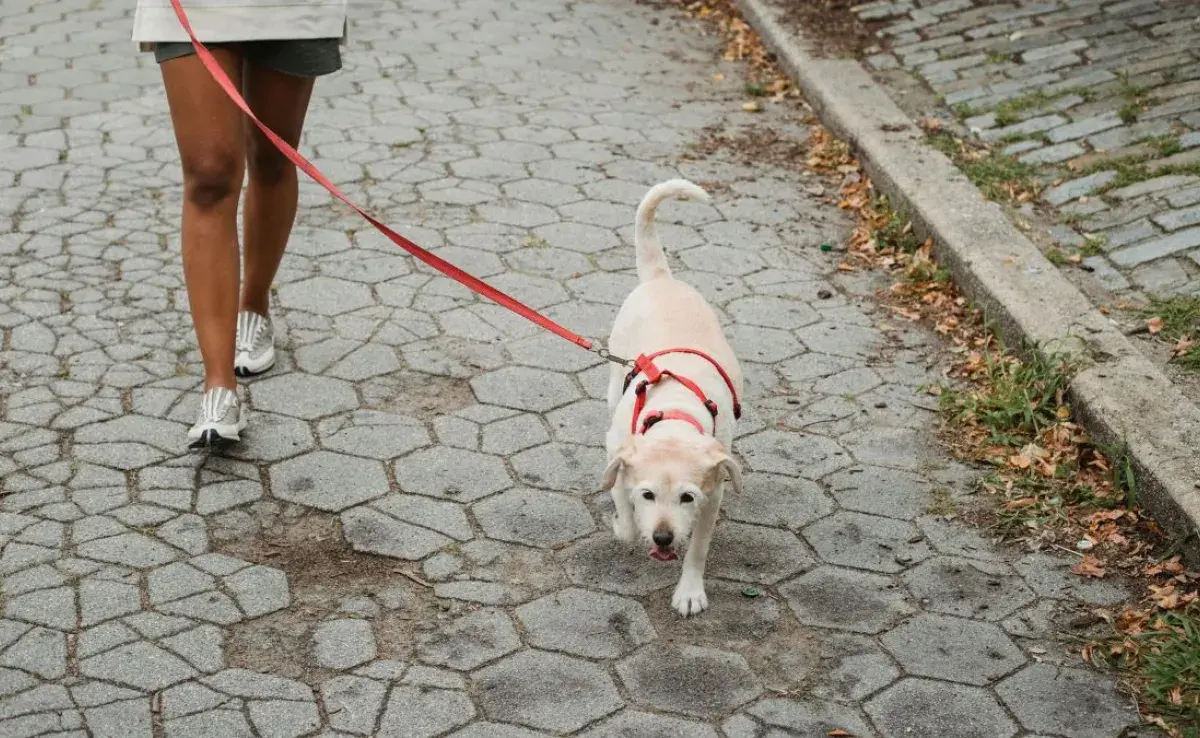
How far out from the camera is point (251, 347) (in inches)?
205

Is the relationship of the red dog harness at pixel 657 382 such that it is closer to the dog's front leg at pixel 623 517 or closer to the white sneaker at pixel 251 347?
the dog's front leg at pixel 623 517

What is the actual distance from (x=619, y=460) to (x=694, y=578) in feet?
1.80

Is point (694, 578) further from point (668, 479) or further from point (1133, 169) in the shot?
point (1133, 169)

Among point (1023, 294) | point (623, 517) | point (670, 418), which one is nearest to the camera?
point (670, 418)

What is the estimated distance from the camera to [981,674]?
3824 millimetres

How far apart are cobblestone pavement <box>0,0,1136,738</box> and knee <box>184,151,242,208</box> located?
85 centimetres

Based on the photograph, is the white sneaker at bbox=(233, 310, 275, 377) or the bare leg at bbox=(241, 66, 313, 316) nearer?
the bare leg at bbox=(241, 66, 313, 316)

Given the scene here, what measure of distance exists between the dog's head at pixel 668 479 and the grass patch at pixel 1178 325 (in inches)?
90.9

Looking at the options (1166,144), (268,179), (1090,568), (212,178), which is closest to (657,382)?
(1090,568)

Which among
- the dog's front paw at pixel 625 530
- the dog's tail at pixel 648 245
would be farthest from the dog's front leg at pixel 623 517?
the dog's tail at pixel 648 245

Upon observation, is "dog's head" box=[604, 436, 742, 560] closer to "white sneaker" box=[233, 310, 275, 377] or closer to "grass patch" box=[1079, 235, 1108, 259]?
"white sneaker" box=[233, 310, 275, 377]

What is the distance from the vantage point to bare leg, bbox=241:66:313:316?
4684 millimetres

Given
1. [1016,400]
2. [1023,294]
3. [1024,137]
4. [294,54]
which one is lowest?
[1016,400]

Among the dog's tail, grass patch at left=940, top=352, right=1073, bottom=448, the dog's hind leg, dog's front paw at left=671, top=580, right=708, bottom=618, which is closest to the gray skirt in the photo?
the dog's tail
